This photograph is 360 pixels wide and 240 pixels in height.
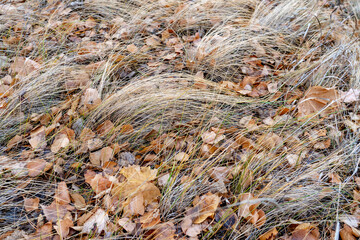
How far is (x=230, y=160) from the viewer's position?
5.54 ft

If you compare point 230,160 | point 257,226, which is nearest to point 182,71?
point 230,160

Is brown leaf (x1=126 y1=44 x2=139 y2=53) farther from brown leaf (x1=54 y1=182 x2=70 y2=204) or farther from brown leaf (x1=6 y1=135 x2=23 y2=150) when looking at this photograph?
brown leaf (x1=54 y1=182 x2=70 y2=204)

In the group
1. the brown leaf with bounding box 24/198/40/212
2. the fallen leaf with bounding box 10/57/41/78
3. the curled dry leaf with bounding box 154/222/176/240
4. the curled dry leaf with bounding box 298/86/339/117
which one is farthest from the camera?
the fallen leaf with bounding box 10/57/41/78

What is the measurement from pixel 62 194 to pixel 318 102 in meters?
1.81

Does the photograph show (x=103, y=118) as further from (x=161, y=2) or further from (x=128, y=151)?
(x=161, y=2)

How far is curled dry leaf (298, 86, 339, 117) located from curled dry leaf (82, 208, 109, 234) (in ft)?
4.80

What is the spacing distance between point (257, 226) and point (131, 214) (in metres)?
0.65

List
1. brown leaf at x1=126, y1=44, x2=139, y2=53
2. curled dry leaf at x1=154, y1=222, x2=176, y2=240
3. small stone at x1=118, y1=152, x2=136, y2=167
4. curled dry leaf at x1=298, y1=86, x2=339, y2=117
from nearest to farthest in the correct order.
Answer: curled dry leaf at x1=154, y1=222, x2=176, y2=240 → small stone at x1=118, y1=152, x2=136, y2=167 → curled dry leaf at x1=298, y1=86, x2=339, y2=117 → brown leaf at x1=126, y1=44, x2=139, y2=53

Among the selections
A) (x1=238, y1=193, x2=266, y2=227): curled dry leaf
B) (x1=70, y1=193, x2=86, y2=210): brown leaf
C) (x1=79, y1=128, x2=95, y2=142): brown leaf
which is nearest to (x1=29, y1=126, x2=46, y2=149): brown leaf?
(x1=79, y1=128, x2=95, y2=142): brown leaf

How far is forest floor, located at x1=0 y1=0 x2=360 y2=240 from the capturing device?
1425 millimetres

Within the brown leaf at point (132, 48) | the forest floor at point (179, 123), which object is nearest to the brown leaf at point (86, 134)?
the forest floor at point (179, 123)

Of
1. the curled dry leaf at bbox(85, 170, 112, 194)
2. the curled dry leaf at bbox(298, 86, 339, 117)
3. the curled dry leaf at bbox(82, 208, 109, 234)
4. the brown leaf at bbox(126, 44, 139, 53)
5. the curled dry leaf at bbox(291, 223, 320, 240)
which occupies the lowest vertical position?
the curled dry leaf at bbox(291, 223, 320, 240)

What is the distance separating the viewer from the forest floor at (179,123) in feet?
4.67

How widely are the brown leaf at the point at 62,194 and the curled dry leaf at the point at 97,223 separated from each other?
18 cm
